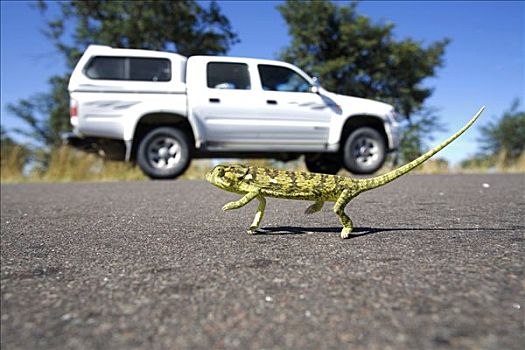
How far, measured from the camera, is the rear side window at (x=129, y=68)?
21.4ft

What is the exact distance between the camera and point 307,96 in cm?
700

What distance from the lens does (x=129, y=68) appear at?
6645mm

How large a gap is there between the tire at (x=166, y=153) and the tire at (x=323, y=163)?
8.87 feet

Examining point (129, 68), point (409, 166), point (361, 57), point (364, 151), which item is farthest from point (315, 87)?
point (361, 57)

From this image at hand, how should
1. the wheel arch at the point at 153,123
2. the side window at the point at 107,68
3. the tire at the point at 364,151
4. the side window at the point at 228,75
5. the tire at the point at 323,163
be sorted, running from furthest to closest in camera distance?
the tire at the point at 323,163 → the tire at the point at 364,151 → the side window at the point at 228,75 → the wheel arch at the point at 153,123 → the side window at the point at 107,68

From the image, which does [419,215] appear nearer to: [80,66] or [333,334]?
[333,334]

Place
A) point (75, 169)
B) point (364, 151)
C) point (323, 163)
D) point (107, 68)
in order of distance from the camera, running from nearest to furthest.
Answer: point (107, 68) < point (364, 151) < point (323, 163) < point (75, 169)

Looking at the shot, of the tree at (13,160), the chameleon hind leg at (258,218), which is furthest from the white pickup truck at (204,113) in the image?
the chameleon hind leg at (258,218)

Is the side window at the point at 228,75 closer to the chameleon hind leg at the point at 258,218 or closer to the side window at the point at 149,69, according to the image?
the side window at the point at 149,69

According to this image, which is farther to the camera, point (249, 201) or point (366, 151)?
point (366, 151)

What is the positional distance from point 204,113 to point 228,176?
4.73 m

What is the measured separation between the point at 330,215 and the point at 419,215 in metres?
0.60

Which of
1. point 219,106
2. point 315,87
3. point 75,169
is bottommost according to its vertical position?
point 75,169

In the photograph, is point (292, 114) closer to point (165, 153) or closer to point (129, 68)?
point (165, 153)
